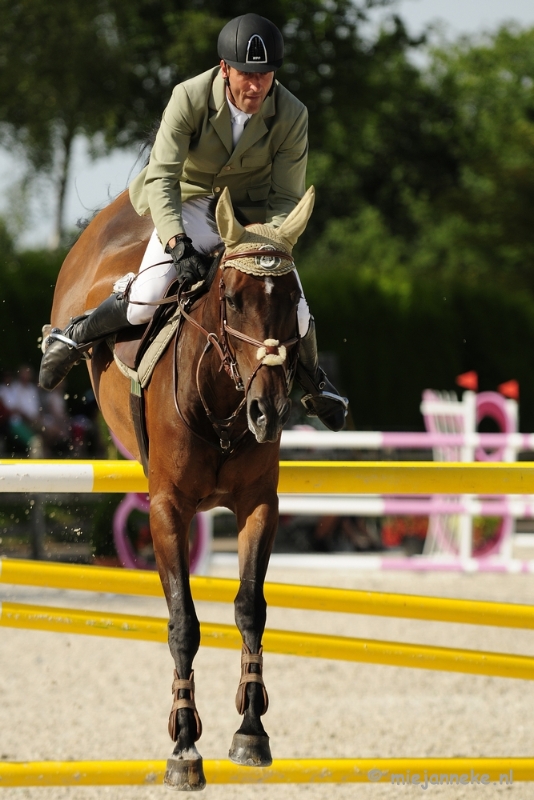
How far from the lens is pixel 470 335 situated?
20031 millimetres

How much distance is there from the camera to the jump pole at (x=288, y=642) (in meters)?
4.08

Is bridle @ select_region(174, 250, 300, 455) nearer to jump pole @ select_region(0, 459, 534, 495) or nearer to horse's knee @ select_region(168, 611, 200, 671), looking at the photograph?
jump pole @ select_region(0, 459, 534, 495)

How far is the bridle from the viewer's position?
3281mm

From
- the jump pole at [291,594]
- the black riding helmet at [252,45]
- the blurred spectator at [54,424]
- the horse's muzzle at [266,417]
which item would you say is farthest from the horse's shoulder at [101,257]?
the blurred spectator at [54,424]

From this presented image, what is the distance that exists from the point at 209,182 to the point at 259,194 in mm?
209

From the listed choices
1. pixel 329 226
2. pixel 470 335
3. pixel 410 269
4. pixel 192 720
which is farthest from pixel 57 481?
pixel 329 226

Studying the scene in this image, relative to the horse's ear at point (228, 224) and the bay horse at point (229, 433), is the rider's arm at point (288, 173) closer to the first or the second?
the bay horse at point (229, 433)

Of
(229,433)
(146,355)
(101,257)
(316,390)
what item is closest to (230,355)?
(229,433)

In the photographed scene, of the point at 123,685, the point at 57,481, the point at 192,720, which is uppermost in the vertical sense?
the point at 57,481

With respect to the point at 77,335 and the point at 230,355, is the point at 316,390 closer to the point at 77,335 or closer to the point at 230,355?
the point at 230,355

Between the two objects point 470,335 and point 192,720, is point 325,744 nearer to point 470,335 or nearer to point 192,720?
point 192,720

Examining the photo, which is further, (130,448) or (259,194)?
(130,448)

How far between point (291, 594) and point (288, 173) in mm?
1617

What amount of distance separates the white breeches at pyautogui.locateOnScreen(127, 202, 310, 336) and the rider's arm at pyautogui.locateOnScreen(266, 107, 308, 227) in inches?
11.3
